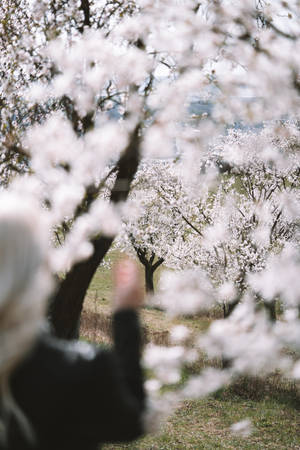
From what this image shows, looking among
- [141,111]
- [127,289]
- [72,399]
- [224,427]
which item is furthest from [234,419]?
[72,399]

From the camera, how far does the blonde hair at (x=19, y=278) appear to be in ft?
3.49

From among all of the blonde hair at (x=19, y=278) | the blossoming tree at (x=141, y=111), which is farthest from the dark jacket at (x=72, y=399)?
the blossoming tree at (x=141, y=111)

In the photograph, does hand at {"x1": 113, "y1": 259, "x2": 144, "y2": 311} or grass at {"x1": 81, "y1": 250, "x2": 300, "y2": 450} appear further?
grass at {"x1": 81, "y1": 250, "x2": 300, "y2": 450}

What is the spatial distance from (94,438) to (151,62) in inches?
119

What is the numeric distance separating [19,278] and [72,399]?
0.46 metres

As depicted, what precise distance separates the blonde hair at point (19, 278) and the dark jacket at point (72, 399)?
14cm

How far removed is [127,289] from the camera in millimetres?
1612

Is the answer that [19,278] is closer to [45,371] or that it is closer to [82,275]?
[45,371]

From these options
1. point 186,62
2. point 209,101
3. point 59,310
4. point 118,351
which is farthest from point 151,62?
point 118,351

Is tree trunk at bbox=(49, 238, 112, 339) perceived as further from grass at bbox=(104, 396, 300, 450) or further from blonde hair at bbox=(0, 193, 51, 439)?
grass at bbox=(104, 396, 300, 450)

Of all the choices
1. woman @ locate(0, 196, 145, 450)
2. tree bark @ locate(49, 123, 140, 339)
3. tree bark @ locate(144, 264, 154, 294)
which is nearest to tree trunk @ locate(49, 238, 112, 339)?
tree bark @ locate(49, 123, 140, 339)

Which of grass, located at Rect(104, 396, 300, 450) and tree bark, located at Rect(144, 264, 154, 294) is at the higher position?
tree bark, located at Rect(144, 264, 154, 294)

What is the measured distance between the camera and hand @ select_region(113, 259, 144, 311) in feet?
5.27

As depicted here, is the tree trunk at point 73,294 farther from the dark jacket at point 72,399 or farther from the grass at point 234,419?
the grass at point 234,419
